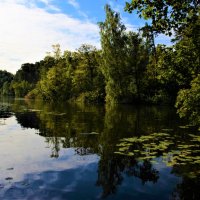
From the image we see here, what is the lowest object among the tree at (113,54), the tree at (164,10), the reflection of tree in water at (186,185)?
the reflection of tree in water at (186,185)

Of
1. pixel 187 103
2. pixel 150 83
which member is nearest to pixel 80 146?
pixel 187 103

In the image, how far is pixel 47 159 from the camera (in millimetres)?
13250

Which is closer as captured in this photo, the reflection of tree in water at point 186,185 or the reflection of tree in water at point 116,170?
the reflection of tree in water at point 186,185

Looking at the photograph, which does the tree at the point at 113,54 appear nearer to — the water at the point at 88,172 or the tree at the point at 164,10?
the water at the point at 88,172

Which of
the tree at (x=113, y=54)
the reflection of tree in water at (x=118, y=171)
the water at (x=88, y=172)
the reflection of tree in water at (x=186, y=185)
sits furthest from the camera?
the tree at (x=113, y=54)

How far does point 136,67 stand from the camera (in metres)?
58.7

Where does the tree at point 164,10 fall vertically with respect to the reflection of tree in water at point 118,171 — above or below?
above

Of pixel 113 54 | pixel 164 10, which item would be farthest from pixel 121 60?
pixel 164 10

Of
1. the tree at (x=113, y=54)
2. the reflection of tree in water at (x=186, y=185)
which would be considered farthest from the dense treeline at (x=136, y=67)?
the reflection of tree in water at (x=186, y=185)

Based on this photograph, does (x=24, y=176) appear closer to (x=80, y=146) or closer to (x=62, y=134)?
(x=80, y=146)

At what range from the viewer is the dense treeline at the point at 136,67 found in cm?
1139

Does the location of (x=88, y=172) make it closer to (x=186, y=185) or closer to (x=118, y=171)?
(x=118, y=171)

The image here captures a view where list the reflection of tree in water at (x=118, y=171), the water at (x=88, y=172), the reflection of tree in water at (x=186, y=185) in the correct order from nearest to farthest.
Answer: the reflection of tree in water at (x=186, y=185) < the water at (x=88, y=172) < the reflection of tree in water at (x=118, y=171)

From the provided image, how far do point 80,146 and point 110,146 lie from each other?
169 cm
